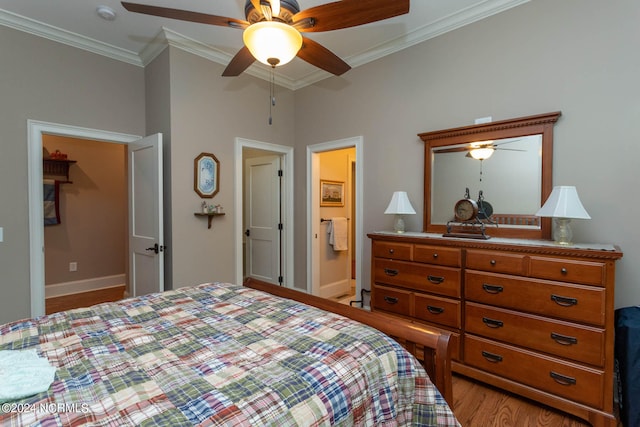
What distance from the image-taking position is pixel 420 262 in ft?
8.00

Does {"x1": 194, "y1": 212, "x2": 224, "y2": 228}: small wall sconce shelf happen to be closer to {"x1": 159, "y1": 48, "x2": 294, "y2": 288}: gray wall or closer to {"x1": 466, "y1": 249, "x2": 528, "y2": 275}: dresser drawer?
{"x1": 159, "y1": 48, "x2": 294, "y2": 288}: gray wall

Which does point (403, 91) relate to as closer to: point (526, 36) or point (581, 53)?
point (526, 36)

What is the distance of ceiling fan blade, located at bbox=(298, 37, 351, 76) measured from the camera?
198 centimetres

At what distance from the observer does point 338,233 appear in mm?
4426

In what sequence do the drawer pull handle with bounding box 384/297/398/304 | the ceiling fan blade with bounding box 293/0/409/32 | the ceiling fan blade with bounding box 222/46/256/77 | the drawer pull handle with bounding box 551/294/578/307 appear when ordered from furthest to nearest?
1. the drawer pull handle with bounding box 384/297/398/304
2. the ceiling fan blade with bounding box 222/46/256/77
3. the drawer pull handle with bounding box 551/294/578/307
4. the ceiling fan blade with bounding box 293/0/409/32

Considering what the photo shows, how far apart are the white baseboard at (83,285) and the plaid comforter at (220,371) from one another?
3.74 metres

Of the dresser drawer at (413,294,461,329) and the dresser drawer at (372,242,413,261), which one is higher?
the dresser drawer at (372,242,413,261)

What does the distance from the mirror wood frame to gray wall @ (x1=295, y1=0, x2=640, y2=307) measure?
0.07 metres

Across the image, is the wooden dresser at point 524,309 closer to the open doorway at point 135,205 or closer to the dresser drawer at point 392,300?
the dresser drawer at point 392,300

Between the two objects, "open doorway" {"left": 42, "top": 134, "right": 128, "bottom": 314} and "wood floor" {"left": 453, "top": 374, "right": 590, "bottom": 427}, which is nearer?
"wood floor" {"left": 453, "top": 374, "right": 590, "bottom": 427}

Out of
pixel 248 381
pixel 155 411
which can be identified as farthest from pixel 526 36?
pixel 155 411

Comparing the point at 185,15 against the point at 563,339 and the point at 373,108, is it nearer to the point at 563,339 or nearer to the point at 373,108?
the point at 373,108

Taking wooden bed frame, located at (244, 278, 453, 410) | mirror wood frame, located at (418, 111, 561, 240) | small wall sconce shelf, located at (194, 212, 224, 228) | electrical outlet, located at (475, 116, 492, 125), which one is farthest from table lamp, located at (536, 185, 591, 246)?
small wall sconce shelf, located at (194, 212, 224, 228)

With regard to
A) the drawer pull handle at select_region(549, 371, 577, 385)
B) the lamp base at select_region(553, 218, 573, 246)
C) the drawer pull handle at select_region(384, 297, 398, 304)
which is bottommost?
the drawer pull handle at select_region(549, 371, 577, 385)
